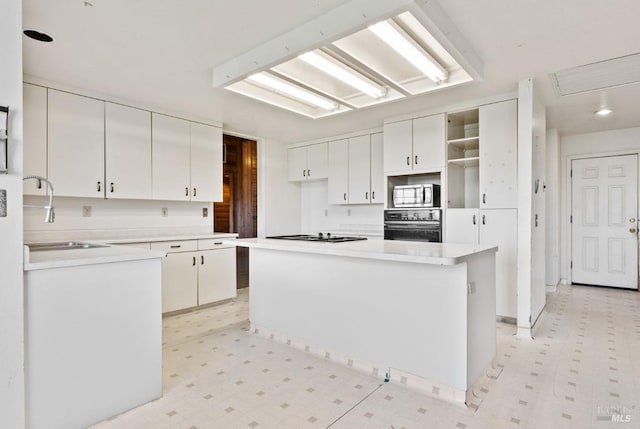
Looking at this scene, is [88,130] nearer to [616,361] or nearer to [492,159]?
[492,159]

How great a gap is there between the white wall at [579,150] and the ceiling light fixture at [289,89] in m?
4.34

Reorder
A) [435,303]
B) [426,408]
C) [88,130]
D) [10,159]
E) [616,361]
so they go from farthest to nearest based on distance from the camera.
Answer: [88,130], [616,361], [435,303], [426,408], [10,159]

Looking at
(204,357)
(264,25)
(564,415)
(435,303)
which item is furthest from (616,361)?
(264,25)

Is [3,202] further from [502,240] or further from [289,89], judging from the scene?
[502,240]

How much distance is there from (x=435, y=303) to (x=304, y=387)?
1.00 metres

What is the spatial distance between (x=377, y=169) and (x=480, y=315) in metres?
2.92

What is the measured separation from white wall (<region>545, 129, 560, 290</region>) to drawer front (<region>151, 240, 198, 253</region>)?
16.0 feet

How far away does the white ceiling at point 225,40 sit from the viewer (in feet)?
6.80

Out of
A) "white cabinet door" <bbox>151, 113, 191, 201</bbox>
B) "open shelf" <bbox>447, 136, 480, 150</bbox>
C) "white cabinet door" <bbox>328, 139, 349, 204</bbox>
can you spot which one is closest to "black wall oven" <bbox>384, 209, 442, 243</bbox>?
"open shelf" <bbox>447, 136, 480, 150</bbox>

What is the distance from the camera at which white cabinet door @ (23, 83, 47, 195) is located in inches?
121

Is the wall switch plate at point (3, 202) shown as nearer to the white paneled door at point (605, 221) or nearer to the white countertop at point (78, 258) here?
the white countertop at point (78, 258)

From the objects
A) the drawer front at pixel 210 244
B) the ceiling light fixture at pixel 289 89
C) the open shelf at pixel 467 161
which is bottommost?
the drawer front at pixel 210 244

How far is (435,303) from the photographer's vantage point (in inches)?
85.6

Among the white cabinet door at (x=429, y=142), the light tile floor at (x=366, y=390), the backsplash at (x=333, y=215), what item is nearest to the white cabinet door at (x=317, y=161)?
the backsplash at (x=333, y=215)
